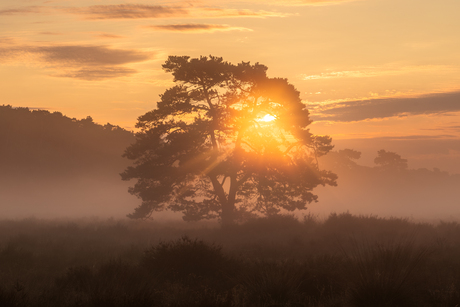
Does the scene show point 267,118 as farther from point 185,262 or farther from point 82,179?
point 82,179

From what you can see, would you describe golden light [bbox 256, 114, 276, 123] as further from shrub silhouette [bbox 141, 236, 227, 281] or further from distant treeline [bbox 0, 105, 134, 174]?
distant treeline [bbox 0, 105, 134, 174]

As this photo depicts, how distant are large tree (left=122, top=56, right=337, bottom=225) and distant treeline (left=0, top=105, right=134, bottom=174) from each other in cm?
4638

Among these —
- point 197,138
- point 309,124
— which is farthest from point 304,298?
point 309,124

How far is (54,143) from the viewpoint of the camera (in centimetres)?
6875

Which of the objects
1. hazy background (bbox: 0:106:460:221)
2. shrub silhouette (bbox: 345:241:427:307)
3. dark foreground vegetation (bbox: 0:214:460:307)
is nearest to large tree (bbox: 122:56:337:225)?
dark foreground vegetation (bbox: 0:214:460:307)

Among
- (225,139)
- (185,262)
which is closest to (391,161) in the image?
(225,139)

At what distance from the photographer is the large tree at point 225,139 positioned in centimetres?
2303

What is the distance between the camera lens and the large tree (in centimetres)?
2303

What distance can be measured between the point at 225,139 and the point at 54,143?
175 feet

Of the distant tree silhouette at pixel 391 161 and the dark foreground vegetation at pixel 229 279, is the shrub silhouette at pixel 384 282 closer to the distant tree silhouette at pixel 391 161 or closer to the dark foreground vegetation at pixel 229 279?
the dark foreground vegetation at pixel 229 279

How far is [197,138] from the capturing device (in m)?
23.0

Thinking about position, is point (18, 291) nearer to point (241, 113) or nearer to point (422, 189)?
point (241, 113)

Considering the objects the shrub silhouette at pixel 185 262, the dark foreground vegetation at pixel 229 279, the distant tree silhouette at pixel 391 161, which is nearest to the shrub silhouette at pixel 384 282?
the dark foreground vegetation at pixel 229 279

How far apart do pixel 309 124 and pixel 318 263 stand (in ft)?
50.5
